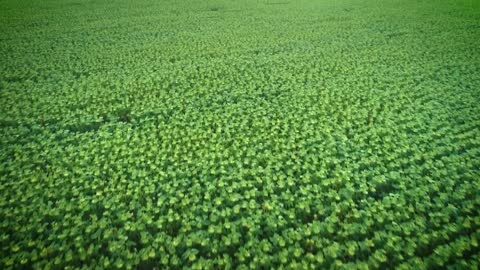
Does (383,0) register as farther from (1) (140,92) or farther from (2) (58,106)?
(2) (58,106)

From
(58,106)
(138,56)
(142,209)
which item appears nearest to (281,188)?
(142,209)

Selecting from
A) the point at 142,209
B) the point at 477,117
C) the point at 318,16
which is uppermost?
the point at 318,16

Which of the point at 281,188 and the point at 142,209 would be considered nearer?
the point at 142,209

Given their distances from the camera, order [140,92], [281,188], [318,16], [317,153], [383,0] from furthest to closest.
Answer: [383,0], [318,16], [140,92], [317,153], [281,188]

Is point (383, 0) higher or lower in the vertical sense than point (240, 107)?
higher

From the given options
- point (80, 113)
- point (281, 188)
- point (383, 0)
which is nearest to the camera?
point (281, 188)

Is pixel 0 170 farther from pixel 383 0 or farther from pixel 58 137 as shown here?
pixel 383 0
